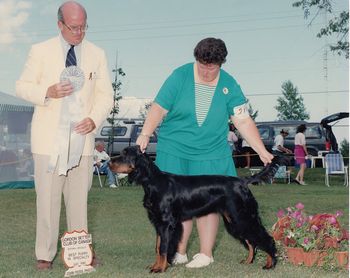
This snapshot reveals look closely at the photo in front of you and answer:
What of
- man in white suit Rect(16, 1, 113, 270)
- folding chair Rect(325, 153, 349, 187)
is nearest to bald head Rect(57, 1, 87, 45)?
man in white suit Rect(16, 1, 113, 270)

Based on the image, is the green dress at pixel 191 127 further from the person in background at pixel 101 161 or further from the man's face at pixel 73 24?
the person in background at pixel 101 161

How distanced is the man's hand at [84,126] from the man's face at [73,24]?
1.79 ft

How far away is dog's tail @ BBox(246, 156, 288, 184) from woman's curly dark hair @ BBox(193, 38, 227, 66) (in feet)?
2.91

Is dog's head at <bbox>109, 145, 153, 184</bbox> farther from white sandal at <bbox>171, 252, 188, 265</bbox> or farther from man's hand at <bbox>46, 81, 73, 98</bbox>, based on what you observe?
white sandal at <bbox>171, 252, 188, 265</bbox>

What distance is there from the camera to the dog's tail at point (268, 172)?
468 cm

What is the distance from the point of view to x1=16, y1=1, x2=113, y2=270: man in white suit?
428 cm

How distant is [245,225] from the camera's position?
4.62 meters

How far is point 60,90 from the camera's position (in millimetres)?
4227

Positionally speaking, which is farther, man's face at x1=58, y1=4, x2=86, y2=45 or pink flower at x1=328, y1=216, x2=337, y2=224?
pink flower at x1=328, y1=216, x2=337, y2=224

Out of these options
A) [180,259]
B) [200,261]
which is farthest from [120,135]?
[200,261]

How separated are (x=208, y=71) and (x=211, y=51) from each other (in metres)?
0.22

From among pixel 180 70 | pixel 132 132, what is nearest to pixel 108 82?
pixel 180 70

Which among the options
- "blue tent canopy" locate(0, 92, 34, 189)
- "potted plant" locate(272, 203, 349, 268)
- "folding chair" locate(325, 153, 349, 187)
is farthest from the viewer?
"folding chair" locate(325, 153, 349, 187)

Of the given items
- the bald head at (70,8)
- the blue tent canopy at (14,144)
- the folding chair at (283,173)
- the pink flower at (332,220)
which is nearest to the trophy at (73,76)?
the bald head at (70,8)
